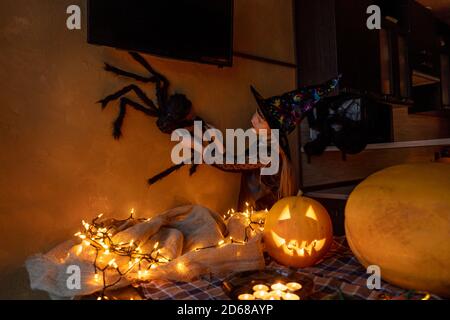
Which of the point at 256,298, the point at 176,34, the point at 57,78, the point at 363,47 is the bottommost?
the point at 256,298

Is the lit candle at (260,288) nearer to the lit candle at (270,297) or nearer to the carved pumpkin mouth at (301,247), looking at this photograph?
the lit candle at (270,297)

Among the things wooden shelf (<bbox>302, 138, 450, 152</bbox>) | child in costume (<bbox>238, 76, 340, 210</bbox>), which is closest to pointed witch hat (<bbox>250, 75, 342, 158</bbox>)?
→ child in costume (<bbox>238, 76, 340, 210</bbox>)

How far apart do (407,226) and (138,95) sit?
926mm

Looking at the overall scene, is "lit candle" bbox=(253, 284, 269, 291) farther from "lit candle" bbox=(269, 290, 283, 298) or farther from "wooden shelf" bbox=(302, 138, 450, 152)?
"wooden shelf" bbox=(302, 138, 450, 152)

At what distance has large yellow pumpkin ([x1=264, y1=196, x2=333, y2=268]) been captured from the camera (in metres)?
0.86

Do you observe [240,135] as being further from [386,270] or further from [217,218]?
[386,270]

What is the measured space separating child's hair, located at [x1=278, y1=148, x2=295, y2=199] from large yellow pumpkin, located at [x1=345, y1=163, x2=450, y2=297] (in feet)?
1.01

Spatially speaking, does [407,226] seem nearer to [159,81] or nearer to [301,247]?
[301,247]

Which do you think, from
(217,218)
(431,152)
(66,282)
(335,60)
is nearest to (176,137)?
(217,218)

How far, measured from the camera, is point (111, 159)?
3.44 feet

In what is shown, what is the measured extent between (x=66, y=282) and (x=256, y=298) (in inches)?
18.3

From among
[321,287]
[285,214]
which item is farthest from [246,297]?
[285,214]

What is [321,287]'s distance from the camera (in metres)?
0.73

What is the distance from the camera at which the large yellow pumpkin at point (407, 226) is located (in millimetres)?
640
